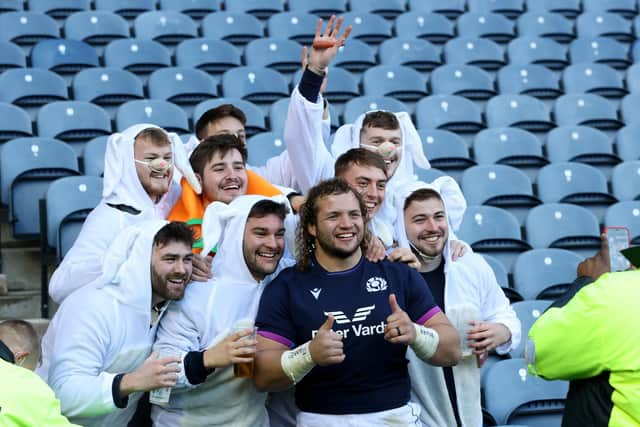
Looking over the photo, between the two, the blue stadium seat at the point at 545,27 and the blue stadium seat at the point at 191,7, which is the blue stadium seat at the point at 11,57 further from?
the blue stadium seat at the point at 545,27

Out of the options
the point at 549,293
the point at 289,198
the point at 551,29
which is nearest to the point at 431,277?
the point at 289,198

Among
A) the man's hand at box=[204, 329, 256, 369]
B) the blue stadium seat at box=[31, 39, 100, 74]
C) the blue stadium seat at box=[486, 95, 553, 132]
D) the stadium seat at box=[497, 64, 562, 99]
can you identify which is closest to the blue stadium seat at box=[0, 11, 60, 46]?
the blue stadium seat at box=[31, 39, 100, 74]

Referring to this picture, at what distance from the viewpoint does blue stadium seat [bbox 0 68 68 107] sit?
7164 millimetres

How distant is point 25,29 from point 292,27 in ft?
7.37

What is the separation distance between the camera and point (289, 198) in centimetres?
449

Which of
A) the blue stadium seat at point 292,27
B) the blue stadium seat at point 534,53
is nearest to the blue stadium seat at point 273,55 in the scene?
the blue stadium seat at point 292,27

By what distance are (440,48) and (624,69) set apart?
1679 mm

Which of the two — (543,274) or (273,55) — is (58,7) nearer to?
(273,55)

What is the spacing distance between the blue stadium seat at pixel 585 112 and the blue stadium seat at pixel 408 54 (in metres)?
1.18

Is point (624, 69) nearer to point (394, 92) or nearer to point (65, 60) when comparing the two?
point (394, 92)

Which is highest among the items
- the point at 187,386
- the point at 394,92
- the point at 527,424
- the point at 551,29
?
the point at 551,29

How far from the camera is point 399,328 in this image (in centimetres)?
351

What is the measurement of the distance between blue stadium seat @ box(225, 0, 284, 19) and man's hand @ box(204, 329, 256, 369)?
5.88m

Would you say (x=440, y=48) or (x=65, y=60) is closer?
(x=65, y=60)
